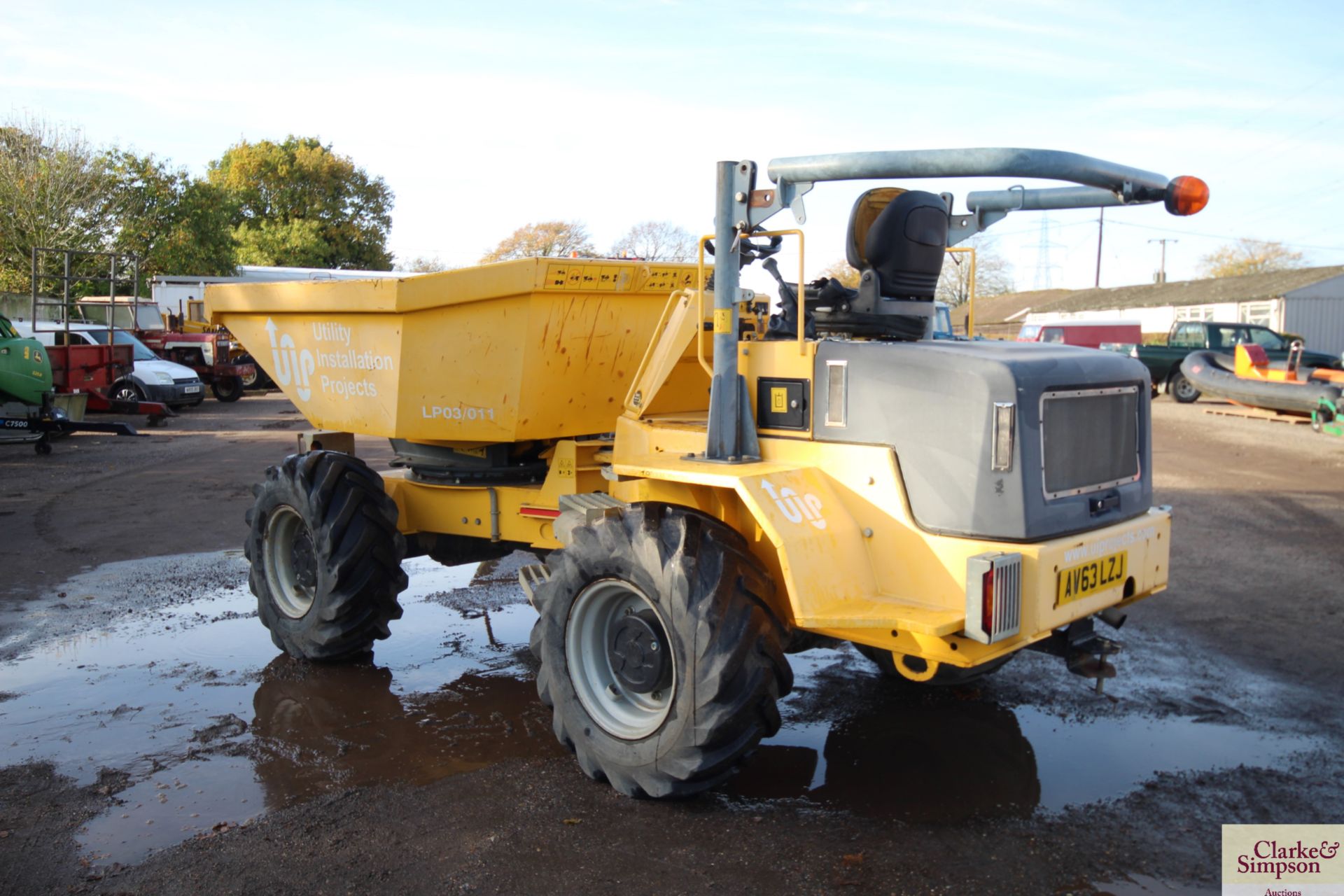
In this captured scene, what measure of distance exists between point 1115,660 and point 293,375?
5331mm

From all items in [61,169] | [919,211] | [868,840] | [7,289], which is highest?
[61,169]

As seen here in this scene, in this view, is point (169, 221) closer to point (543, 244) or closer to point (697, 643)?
point (543, 244)

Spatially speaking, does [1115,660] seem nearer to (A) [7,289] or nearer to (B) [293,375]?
(B) [293,375]

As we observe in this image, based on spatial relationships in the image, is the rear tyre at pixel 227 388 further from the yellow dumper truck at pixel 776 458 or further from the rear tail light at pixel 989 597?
the rear tail light at pixel 989 597

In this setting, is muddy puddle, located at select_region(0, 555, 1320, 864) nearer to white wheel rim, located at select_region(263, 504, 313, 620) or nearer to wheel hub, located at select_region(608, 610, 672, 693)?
white wheel rim, located at select_region(263, 504, 313, 620)

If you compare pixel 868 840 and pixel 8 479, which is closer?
pixel 868 840

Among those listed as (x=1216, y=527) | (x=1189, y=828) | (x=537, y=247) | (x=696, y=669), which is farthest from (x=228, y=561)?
(x=1216, y=527)

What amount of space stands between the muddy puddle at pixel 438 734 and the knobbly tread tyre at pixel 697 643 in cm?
37

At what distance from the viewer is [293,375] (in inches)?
263

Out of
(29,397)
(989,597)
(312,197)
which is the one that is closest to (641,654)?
(989,597)

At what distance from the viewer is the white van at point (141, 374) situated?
20.1 m

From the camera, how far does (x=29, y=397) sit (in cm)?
1545

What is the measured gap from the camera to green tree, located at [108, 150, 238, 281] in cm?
3178

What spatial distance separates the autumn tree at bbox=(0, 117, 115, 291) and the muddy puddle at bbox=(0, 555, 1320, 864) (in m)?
26.4
